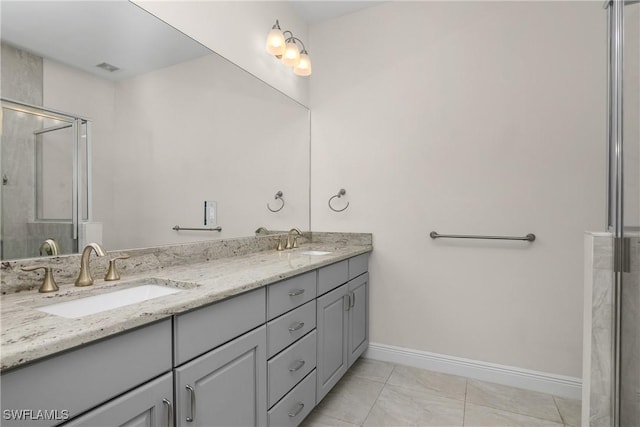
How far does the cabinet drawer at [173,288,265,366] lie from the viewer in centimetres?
93

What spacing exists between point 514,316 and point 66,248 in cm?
234

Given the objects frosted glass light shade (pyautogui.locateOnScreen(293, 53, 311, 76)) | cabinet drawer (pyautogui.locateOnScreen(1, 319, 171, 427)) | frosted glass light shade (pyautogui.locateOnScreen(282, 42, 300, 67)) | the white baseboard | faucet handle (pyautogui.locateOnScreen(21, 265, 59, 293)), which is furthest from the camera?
frosted glass light shade (pyautogui.locateOnScreen(293, 53, 311, 76))

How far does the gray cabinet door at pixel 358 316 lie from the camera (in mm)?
2090

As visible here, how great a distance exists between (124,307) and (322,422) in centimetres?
127

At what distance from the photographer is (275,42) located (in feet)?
6.93

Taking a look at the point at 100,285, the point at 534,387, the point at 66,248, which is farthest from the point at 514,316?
the point at 66,248

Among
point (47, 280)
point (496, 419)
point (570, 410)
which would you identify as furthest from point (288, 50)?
point (570, 410)

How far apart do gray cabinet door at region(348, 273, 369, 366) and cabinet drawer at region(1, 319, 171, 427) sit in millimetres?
1372

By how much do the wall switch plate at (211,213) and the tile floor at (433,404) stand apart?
45.8 inches

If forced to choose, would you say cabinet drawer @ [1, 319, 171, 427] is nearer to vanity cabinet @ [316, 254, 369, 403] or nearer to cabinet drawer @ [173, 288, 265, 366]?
cabinet drawer @ [173, 288, 265, 366]

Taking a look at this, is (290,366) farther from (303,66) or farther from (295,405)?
(303,66)

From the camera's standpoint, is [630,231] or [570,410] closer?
[630,231]

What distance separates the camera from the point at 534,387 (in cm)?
198

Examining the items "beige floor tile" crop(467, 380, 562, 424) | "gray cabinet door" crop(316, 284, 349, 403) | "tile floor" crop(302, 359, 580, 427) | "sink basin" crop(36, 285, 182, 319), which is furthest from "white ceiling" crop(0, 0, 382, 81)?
"beige floor tile" crop(467, 380, 562, 424)
